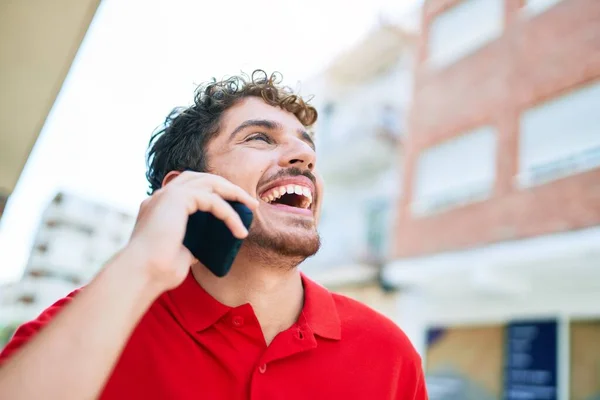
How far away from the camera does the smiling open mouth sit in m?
2.01

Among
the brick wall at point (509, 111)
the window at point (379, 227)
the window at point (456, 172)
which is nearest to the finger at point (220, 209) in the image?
the brick wall at point (509, 111)

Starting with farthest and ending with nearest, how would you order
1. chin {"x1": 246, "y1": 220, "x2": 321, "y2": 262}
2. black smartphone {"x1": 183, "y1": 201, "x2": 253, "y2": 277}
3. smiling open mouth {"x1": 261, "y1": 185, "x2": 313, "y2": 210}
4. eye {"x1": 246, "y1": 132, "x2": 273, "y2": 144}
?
eye {"x1": 246, "y1": 132, "x2": 273, "y2": 144} → smiling open mouth {"x1": 261, "y1": 185, "x2": 313, "y2": 210} → chin {"x1": 246, "y1": 220, "x2": 321, "y2": 262} → black smartphone {"x1": 183, "y1": 201, "x2": 253, "y2": 277}

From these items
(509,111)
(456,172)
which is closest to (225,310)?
(509,111)

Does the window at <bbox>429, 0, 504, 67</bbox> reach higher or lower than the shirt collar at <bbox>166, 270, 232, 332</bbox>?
higher

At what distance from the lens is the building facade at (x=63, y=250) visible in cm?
617

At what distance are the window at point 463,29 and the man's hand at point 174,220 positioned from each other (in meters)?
9.90

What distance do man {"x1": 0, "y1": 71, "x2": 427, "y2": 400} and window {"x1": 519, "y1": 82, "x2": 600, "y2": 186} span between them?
6921 millimetres

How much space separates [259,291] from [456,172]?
29.3ft

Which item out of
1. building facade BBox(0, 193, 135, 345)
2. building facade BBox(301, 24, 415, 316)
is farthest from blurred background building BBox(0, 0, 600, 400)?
building facade BBox(301, 24, 415, 316)

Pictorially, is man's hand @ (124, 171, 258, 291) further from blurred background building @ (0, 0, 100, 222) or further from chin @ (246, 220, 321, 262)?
blurred background building @ (0, 0, 100, 222)

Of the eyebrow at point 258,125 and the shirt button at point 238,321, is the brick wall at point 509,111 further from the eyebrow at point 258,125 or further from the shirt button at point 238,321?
the shirt button at point 238,321

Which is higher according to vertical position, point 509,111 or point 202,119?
point 509,111

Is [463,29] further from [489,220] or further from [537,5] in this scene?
[489,220]

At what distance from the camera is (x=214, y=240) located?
4.67 feet
